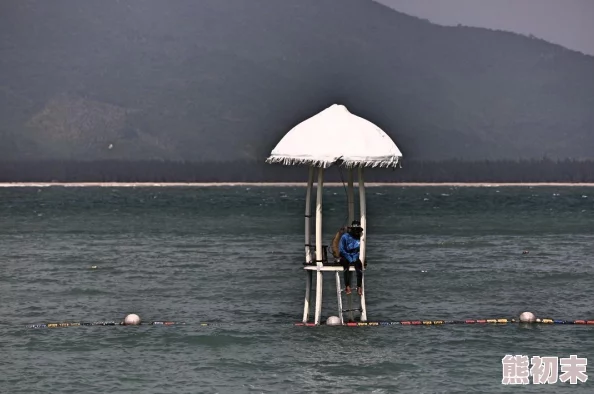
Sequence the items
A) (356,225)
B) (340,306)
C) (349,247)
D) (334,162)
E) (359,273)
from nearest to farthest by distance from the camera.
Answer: (334,162), (349,247), (359,273), (356,225), (340,306)

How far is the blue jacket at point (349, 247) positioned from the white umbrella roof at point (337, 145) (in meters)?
1.58

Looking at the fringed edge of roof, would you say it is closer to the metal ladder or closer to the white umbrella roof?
the white umbrella roof

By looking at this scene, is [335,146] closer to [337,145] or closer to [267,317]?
[337,145]

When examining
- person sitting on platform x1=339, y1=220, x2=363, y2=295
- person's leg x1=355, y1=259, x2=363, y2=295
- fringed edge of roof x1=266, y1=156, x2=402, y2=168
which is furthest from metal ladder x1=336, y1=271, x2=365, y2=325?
fringed edge of roof x1=266, y1=156, x2=402, y2=168

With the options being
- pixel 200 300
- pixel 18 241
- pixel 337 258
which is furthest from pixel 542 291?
pixel 18 241

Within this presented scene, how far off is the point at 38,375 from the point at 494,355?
8837mm

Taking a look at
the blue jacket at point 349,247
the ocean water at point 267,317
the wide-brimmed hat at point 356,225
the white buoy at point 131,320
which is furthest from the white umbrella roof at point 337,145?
the white buoy at point 131,320

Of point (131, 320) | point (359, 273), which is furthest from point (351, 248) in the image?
point (131, 320)

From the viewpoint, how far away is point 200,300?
115 ft

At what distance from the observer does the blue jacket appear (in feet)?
84.2

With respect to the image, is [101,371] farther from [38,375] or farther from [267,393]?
[267,393]

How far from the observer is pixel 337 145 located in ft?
81.8

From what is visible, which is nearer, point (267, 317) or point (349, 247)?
point (349, 247)

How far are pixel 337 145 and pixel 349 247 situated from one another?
2.23 meters
